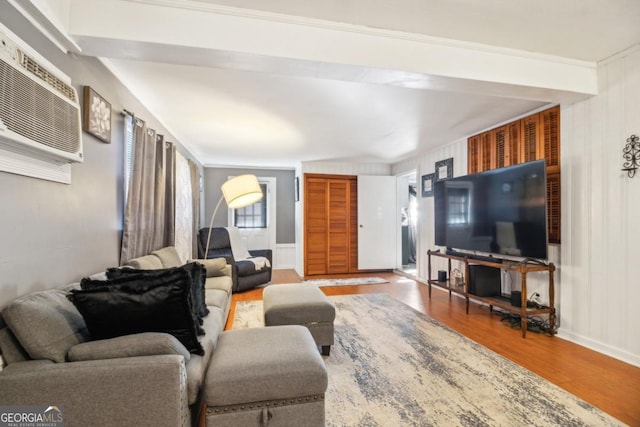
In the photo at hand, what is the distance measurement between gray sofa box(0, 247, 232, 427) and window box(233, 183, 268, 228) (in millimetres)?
5206

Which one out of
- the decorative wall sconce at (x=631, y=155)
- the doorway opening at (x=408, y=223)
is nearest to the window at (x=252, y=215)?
the doorway opening at (x=408, y=223)

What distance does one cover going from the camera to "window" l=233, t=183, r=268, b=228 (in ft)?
21.6

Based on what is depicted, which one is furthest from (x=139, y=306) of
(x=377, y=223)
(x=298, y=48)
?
(x=377, y=223)

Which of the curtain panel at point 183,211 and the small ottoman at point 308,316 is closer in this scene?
the small ottoman at point 308,316

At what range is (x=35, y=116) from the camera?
54.3 inches

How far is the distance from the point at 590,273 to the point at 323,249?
4.12 meters

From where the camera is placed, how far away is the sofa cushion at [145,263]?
94.4 inches

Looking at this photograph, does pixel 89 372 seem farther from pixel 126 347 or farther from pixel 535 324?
pixel 535 324

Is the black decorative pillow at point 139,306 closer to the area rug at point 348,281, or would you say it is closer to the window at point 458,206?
the window at point 458,206

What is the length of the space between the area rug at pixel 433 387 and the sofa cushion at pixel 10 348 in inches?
56.9

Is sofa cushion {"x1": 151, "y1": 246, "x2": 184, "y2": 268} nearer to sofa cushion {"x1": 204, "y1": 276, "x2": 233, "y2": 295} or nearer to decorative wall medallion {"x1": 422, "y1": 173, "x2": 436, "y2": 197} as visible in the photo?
sofa cushion {"x1": 204, "y1": 276, "x2": 233, "y2": 295}

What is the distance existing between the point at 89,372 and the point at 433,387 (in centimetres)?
188

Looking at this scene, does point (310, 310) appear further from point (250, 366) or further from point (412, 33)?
point (412, 33)

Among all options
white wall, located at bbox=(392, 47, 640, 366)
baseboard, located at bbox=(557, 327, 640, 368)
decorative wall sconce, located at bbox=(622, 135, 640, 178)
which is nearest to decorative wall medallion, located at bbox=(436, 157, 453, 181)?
white wall, located at bbox=(392, 47, 640, 366)
